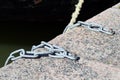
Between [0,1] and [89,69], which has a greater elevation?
[0,1]

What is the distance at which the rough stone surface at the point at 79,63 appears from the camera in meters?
1.55

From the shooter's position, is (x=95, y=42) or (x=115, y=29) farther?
(x=115, y=29)

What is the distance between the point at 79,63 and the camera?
1.67 meters

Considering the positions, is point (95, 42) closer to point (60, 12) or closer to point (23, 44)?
point (23, 44)

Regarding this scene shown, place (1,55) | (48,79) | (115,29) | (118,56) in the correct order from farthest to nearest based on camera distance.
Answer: (1,55), (115,29), (118,56), (48,79)

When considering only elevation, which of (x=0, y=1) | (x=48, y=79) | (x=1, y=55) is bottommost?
(x=48, y=79)

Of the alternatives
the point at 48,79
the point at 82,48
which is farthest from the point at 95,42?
the point at 48,79

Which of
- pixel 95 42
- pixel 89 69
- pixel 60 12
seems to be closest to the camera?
pixel 89 69

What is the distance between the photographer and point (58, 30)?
5383 mm

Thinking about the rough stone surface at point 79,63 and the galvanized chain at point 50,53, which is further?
the galvanized chain at point 50,53

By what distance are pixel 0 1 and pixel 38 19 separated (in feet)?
2.35

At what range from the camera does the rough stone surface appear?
1546 mm

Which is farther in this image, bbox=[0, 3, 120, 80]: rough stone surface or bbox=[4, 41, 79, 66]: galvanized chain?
bbox=[4, 41, 79, 66]: galvanized chain

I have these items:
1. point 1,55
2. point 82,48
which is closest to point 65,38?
point 82,48
